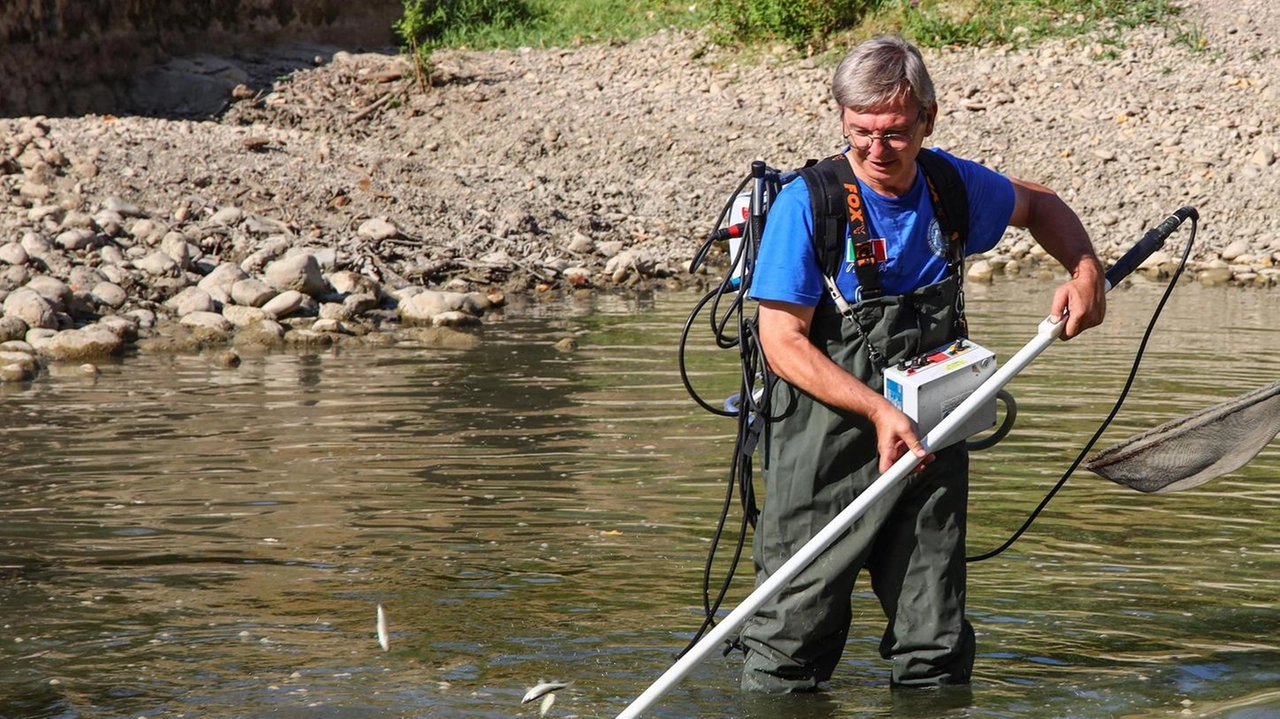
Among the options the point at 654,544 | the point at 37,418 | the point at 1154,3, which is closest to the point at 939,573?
the point at 654,544

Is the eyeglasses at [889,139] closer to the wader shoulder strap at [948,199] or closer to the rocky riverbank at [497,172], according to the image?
the wader shoulder strap at [948,199]

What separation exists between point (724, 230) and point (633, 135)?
13.2 metres

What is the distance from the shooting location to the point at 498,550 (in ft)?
19.9

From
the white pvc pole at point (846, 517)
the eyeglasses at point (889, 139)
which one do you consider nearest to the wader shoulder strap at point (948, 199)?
the eyeglasses at point (889, 139)

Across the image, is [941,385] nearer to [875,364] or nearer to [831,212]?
[875,364]

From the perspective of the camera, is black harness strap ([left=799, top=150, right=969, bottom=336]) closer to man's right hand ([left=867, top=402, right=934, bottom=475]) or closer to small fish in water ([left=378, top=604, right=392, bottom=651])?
man's right hand ([left=867, top=402, right=934, bottom=475])

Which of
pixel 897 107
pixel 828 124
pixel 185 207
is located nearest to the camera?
pixel 897 107

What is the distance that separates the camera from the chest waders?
3889mm

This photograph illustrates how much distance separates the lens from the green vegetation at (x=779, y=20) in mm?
17594

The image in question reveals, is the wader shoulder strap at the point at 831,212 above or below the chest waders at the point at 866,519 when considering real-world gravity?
above

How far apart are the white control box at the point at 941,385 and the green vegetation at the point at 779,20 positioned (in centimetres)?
1418

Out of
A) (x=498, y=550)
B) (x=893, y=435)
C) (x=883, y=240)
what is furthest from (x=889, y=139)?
(x=498, y=550)

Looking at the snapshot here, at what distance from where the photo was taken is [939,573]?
398 cm

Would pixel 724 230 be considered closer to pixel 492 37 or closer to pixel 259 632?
pixel 259 632
